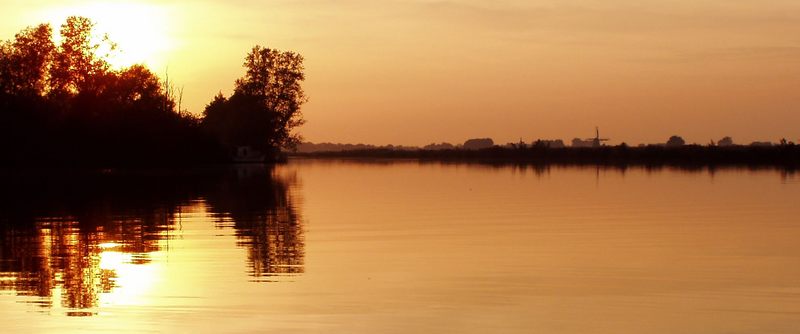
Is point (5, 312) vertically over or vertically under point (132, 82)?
under

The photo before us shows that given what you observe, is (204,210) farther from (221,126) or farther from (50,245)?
(221,126)

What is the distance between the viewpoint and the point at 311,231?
86.1 feet

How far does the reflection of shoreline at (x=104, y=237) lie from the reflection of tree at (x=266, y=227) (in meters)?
0.02

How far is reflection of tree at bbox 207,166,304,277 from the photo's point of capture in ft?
62.8

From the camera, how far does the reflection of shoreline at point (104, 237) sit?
53.8ft

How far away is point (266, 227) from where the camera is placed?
27.6 meters

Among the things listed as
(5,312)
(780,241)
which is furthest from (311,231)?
(5,312)

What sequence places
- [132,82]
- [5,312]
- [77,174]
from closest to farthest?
1. [5,312]
2. [77,174]
3. [132,82]

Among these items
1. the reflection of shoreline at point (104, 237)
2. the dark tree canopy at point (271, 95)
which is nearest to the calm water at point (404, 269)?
the reflection of shoreline at point (104, 237)

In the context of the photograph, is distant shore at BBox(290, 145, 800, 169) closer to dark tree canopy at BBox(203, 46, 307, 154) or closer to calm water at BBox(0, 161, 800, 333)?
dark tree canopy at BBox(203, 46, 307, 154)

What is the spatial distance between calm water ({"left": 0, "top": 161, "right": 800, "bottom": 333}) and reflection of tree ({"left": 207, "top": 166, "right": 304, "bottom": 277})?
9cm

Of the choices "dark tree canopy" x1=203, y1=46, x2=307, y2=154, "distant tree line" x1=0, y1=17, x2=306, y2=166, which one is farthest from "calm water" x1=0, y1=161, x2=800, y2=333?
"dark tree canopy" x1=203, y1=46, x2=307, y2=154

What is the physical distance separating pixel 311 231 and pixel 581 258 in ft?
27.9

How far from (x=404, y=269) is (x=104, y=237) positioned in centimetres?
948
